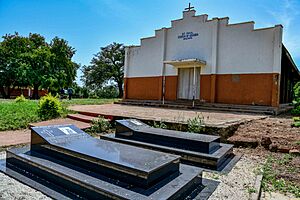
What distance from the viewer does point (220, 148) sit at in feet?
16.3

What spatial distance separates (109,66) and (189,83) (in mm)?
19489

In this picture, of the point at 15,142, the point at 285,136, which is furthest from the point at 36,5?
the point at 285,136

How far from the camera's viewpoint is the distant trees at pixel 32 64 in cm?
2581

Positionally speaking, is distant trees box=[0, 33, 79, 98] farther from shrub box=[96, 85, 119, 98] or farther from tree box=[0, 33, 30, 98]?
shrub box=[96, 85, 119, 98]

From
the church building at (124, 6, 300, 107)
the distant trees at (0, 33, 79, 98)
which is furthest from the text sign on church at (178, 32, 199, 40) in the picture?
the distant trees at (0, 33, 79, 98)

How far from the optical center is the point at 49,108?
9141 millimetres

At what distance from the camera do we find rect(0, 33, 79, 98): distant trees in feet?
84.7

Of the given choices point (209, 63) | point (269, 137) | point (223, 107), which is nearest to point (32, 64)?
point (209, 63)

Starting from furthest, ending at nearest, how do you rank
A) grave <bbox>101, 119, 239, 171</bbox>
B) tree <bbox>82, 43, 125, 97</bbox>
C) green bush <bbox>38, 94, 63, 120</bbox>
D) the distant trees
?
1. tree <bbox>82, 43, 125, 97</bbox>
2. the distant trees
3. green bush <bbox>38, 94, 63, 120</bbox>
4. grave <bbox>101, 119, 239, 171</bbox>

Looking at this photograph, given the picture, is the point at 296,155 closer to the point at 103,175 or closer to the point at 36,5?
the point at 103,175

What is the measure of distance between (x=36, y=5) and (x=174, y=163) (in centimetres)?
847

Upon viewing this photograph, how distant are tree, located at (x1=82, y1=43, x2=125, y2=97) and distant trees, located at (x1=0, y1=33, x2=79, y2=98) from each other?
145 inches

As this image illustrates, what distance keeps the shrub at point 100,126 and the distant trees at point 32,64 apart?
20878mm

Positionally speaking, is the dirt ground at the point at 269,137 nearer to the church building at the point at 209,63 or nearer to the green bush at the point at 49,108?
the church building at the point at 209,63
